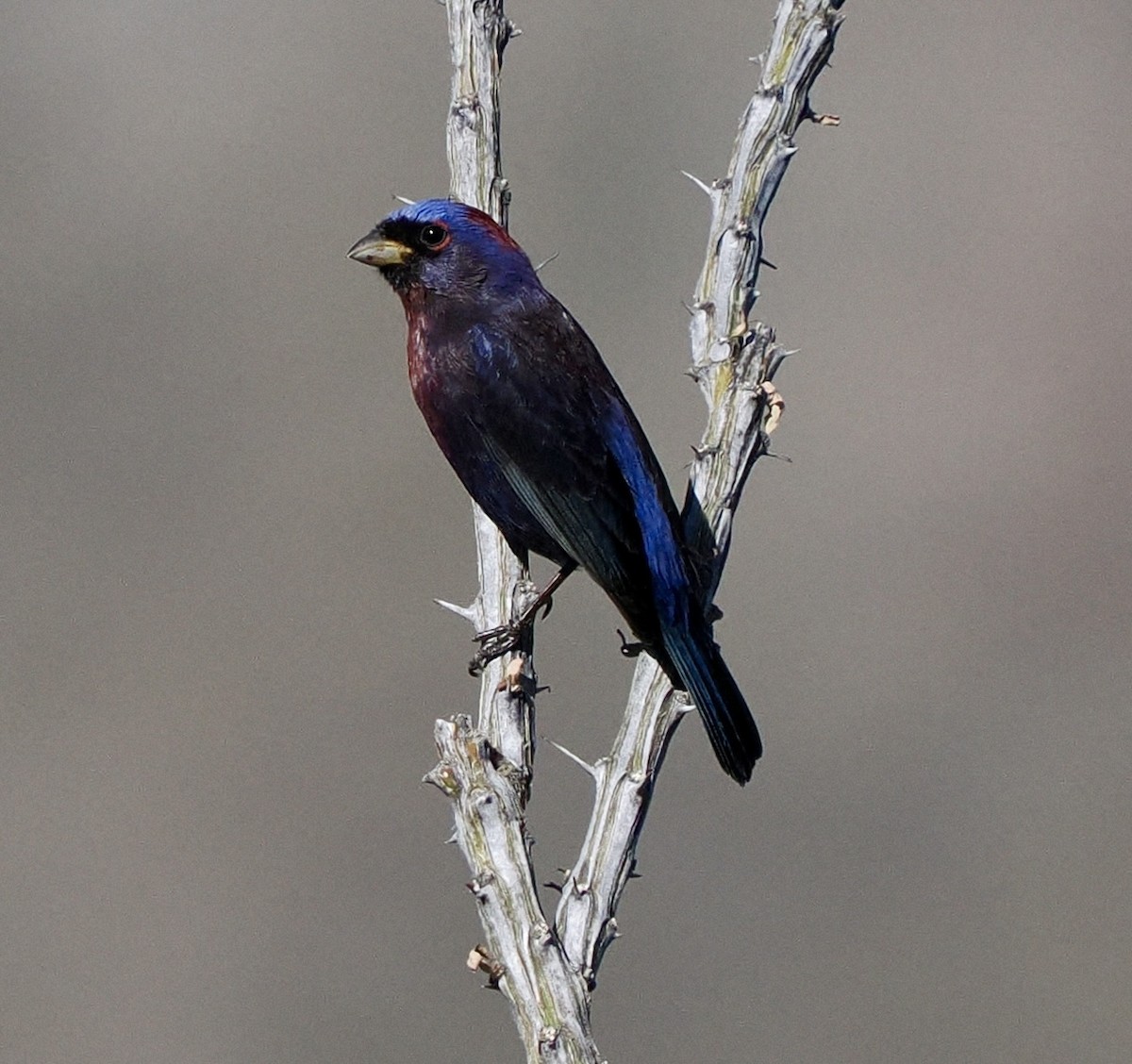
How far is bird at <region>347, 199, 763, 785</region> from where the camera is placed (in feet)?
12.9

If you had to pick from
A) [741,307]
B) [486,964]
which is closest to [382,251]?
[741,307]

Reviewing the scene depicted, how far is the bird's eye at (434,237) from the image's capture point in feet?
13.7

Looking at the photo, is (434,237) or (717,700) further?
(434,237)

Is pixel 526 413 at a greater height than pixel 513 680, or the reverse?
pixel 526 413

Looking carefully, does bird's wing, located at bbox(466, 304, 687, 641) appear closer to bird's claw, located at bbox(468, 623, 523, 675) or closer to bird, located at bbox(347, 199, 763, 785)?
bird, located at bbox(347, 199, 763, 785)

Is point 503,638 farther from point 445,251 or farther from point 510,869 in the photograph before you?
point 445,251

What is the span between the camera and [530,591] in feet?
13.7

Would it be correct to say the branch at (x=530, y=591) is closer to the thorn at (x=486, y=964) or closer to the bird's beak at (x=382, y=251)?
the thorn at (x=486, y=964)

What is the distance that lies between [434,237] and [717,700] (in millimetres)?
1528

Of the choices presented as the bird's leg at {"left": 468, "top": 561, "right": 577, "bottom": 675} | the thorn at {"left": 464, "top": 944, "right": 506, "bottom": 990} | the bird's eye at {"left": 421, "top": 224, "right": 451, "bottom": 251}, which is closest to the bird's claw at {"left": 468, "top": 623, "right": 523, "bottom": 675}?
the bird's leg at {"left": 468, "top": 561, "right": 577, "bottom": 675}

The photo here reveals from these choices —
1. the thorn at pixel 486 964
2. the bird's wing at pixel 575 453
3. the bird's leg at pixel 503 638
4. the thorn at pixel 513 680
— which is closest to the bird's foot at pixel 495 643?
the bird's leg at pixel 503 638

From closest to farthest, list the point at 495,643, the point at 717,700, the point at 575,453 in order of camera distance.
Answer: the point at 717,700
the point at 495,643
the point at 575,453

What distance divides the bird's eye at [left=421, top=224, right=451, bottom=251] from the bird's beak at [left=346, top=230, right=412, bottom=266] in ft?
0.18

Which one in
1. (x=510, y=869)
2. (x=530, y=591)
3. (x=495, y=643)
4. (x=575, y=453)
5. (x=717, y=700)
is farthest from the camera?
(x=530, y=591)
